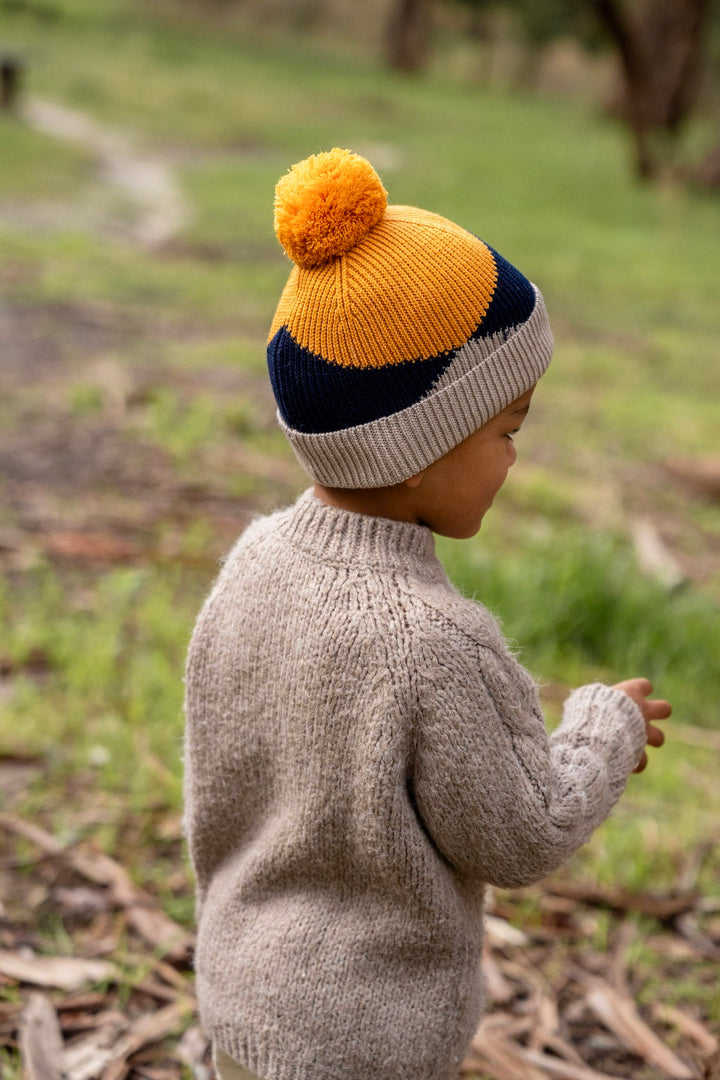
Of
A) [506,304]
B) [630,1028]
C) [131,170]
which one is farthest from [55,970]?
[131,170]

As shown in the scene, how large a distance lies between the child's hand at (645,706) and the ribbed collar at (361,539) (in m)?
0.41

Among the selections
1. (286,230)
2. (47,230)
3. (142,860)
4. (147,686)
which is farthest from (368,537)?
(47,230)

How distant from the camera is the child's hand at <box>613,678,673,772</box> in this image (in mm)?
1935

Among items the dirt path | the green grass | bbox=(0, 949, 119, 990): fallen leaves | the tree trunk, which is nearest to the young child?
bbox=(0, 949, 119, 990): fallen leaves

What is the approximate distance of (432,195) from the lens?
50.7 feet

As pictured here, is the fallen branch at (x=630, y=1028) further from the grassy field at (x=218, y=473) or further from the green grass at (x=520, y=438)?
the green grass at (x=520, y=438)

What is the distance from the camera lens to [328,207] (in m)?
1.61

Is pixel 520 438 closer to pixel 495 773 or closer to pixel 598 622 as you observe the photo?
pixel 598 622

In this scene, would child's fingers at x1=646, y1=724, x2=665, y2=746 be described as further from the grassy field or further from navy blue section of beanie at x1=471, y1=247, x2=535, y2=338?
the grassy field

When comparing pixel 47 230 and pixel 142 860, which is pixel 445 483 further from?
pixel 47 230

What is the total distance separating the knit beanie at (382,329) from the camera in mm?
1624

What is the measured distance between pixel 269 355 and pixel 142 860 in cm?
176

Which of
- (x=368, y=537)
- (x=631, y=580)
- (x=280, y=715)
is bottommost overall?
(x=631, y=580)

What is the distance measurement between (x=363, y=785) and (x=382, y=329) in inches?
25.0
